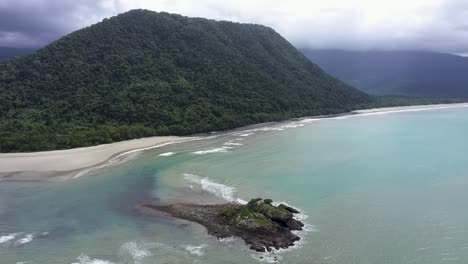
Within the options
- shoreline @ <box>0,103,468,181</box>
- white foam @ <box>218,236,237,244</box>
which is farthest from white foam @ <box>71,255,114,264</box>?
shoreline @ <box>0,103,468,181</box>

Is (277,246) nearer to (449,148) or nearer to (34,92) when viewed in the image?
(449,148)

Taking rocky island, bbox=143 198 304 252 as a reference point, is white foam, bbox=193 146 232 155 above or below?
above

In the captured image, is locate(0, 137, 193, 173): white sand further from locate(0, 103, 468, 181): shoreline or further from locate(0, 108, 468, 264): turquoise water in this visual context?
locate(0, 108, 468, 264): turquoise water

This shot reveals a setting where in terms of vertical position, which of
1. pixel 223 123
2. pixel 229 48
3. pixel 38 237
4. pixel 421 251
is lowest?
pixel 421 251

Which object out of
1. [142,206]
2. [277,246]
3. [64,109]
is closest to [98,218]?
[142,206]

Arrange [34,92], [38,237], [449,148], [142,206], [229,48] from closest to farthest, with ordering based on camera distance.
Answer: [38,237] → [142,206] → [449,148] → [34,92] → [229,48]

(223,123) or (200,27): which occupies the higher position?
(200,27)

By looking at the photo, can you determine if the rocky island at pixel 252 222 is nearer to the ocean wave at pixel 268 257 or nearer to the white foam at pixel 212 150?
the ocean wave at pixel 268 257
